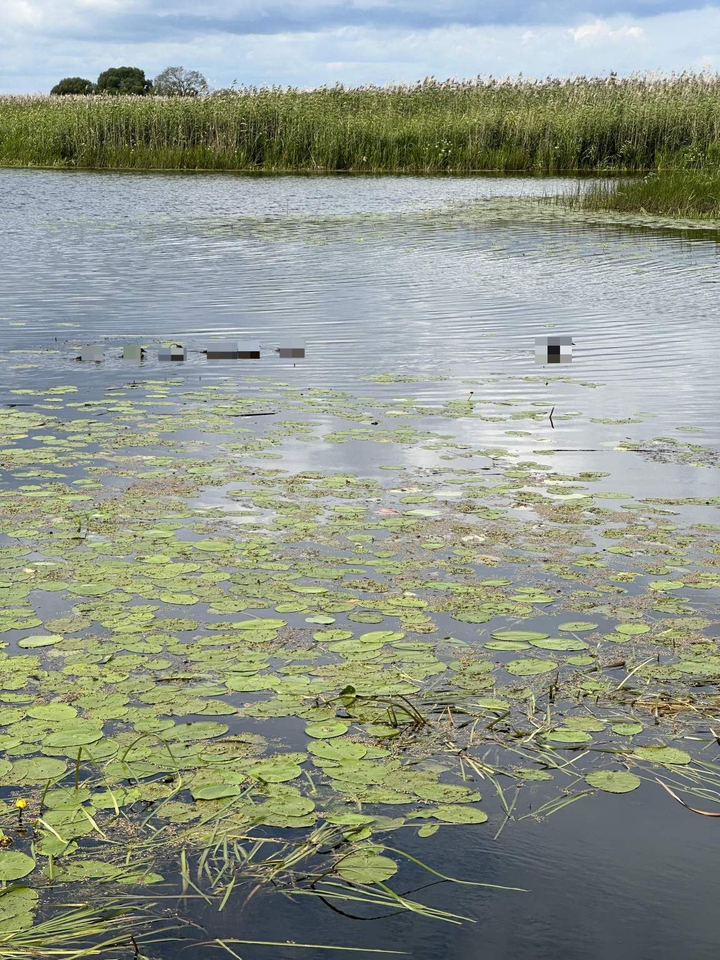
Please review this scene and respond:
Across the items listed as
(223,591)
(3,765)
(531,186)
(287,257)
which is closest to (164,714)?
(3,765)

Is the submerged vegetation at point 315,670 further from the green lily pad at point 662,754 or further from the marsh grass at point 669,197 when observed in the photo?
the marsh grass at point 669,197

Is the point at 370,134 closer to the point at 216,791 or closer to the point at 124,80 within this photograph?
the point at 216,791

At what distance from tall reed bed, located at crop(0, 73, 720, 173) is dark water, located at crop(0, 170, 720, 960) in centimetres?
619

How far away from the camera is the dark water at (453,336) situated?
7.14 feet

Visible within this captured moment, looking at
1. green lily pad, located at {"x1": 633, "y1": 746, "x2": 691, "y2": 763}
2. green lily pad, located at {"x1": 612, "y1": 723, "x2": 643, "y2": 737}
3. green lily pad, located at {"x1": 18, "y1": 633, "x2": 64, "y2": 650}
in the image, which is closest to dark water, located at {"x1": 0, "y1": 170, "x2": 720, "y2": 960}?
green lily pad, located at {"x1": 633, "y1": 746, "x2": 691, "y2": 763}

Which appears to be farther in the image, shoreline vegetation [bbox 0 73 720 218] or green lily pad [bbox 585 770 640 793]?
shoreline vegetation [bbox 0 73 720 218]

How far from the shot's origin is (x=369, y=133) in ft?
86.9

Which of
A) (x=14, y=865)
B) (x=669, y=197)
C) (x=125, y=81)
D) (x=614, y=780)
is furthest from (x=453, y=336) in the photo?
(x=125, y=81)

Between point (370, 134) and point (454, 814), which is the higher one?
point (370, 134)

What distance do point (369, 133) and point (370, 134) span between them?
0.10 ft

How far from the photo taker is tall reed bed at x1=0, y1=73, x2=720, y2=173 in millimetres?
25406

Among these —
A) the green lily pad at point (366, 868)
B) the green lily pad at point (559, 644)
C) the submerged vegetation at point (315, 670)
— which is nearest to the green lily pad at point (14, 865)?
the submerged vegetation at point (315, 670)

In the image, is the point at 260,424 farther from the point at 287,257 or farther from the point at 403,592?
the point at 287,257

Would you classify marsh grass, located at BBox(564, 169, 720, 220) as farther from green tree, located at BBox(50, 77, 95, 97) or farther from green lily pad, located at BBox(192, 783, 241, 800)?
green tree, located at BBox(50, 77, 95, 97)
